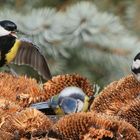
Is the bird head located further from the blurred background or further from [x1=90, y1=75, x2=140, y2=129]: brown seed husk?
[x1=90, y1=75, x2=140, y2=129]: brown seed husk

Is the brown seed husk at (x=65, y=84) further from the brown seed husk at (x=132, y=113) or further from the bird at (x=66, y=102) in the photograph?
the brown seed husk at (x=132, y=113)

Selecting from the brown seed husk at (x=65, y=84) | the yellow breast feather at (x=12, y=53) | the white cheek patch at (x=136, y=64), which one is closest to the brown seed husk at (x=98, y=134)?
the brown seed husk at (x=65, y=84)

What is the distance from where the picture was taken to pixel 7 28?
2322 millimetres

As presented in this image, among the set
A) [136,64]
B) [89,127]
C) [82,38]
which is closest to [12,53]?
[82,38]

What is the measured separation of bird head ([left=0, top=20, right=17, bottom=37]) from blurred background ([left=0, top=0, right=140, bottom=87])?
2cm

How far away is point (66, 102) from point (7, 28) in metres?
0.97

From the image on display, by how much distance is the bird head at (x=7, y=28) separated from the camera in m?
2.23

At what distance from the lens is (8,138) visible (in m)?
1.11

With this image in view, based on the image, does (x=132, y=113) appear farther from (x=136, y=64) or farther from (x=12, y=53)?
(x=12, y=53)

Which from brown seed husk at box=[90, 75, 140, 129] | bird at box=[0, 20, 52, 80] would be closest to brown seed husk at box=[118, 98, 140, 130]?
brown seed husk at box=[90, 75, 140, 129]

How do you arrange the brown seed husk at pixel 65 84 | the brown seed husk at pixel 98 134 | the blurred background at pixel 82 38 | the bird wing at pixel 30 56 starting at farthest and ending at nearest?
the bird wing at pixel 30 56, the blurred background at pixel 82 38, the brown seed husk at pixel 65 84, the brown seed husk at pixel 98 134

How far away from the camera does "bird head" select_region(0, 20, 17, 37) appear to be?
2.23m

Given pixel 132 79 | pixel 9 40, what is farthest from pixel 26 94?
pixel 9 40

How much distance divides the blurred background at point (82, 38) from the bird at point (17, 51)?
3cm
